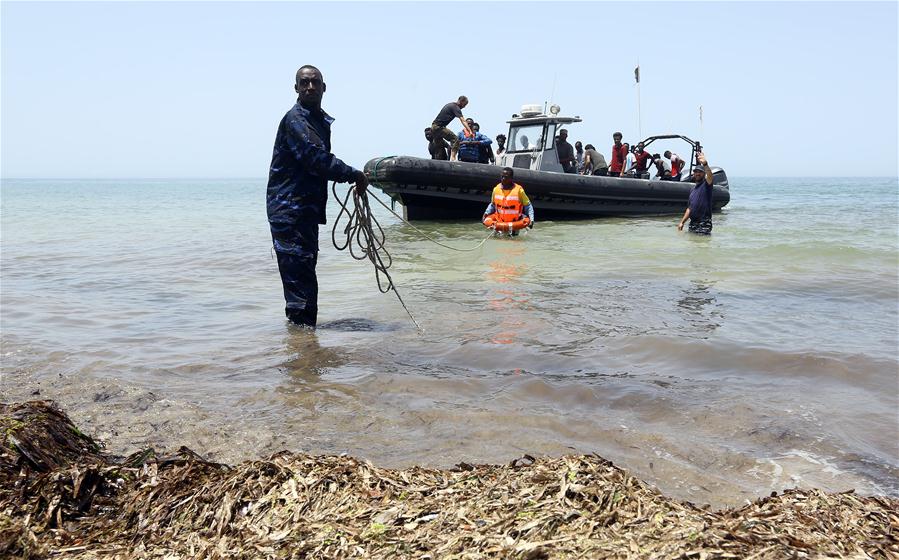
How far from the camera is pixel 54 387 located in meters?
4.09

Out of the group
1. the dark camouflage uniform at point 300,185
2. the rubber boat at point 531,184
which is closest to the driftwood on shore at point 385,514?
the dark camouflage uniform at point 300,185

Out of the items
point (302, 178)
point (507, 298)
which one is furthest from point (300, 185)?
point (507, 298)

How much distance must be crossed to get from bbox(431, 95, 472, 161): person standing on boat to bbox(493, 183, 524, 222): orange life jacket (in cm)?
222

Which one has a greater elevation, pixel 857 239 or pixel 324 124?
pixel 324 124

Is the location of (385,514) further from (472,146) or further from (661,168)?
(661,168)

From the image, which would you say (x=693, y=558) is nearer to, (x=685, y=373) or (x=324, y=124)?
(x=685, y=373)

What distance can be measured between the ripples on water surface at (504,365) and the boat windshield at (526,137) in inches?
270

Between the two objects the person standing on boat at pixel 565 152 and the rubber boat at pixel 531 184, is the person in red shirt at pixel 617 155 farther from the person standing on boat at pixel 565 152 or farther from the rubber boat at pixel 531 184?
the person standing on boat at pixel 565 152

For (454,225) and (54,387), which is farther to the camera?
(454,225)

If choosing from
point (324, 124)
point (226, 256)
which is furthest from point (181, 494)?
point (226, 256)

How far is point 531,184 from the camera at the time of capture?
1480 centimetres

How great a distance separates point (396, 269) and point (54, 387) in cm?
534

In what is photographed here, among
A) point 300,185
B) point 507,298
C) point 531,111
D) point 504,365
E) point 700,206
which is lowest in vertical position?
point 504,365

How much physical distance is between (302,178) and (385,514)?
3.27 m
